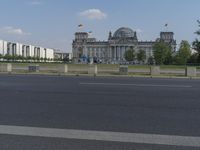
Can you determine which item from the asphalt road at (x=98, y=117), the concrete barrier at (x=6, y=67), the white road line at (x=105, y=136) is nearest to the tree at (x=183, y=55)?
the concrete barrier at (x=6, y=67)

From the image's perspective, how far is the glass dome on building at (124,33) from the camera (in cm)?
18446

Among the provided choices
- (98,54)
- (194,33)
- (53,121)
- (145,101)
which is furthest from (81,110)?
(98,54)

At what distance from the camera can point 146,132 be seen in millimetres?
6676

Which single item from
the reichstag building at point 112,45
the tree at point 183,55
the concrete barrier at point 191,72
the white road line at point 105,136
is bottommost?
Answer: the white road line at point 105,136

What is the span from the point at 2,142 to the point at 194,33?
58941 mm

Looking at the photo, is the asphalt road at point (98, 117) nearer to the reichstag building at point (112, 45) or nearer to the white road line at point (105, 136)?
the white road line at point (105, 136)

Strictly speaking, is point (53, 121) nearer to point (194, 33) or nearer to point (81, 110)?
point (81, 110)

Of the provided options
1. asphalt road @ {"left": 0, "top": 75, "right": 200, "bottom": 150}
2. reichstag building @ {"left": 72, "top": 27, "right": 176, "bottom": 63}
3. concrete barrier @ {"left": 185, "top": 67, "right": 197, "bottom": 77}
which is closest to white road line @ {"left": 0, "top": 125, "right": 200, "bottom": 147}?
asphalt road @ {"left": 0, "top": 75, "right": 200, "bottom": 150}

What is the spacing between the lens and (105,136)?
20.7 feet

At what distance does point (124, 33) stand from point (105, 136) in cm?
18086

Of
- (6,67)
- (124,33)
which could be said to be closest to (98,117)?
(6,67)

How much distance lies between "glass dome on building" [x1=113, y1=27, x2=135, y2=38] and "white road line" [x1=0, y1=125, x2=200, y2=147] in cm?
17895

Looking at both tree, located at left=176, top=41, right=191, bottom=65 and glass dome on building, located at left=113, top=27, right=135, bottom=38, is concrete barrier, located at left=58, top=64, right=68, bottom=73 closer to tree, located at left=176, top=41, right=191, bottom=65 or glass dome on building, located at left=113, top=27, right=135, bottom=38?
tree, located at left=176, top=41, right=191, bottom=65

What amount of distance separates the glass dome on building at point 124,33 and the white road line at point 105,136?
587ft
